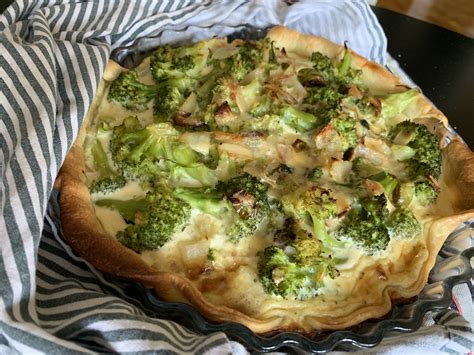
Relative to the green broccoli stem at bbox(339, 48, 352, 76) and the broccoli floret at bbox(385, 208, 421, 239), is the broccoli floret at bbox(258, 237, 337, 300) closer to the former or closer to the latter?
the broccoli floret at bbox(385, 208, 421, 239)

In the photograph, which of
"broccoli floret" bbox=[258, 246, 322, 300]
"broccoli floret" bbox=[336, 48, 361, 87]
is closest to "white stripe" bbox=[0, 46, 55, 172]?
"broccoli floret" bbox=[258, 246, 322, 300]

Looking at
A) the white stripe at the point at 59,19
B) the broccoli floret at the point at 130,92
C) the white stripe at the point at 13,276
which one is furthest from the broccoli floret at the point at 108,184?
the white stripe at the point at 59,19

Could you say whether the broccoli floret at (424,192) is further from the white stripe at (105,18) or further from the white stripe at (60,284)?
the white stripe at (105,18)

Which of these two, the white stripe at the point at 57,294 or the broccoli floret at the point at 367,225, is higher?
the broccoli floret at the point at 367,225

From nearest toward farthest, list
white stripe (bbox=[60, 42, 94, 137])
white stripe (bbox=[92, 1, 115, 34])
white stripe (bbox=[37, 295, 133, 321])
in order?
white stripe (bbox=[37, 295, 133, 321]) → white stripe (bbox=[60, 42, 94, 137]) → white stripe (bbox=[92, 1, 115, 34])

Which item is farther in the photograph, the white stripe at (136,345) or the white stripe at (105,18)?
the white stripe at (105,18)

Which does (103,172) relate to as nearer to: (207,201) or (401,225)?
(207,201)

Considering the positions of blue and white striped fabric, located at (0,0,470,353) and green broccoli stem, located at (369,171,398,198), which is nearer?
blue and white striped fabric, located at (0,0,470,353)
